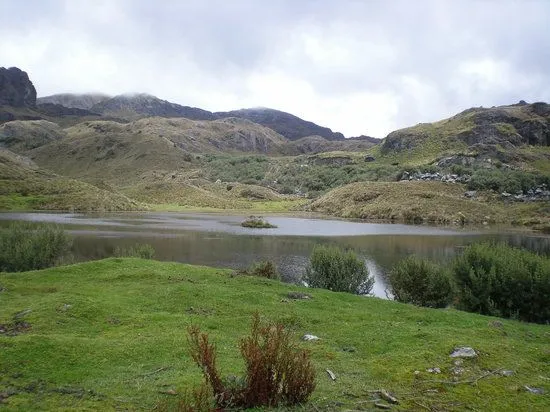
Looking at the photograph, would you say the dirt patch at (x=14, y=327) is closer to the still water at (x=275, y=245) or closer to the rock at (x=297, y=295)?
the rock at (x=297, y=295)

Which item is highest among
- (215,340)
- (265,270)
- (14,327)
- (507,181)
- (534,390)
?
(507,181)

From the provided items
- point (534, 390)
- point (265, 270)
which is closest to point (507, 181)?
point (265, 270)

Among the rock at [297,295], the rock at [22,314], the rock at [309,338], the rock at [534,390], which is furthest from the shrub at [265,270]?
the rock at [534,390]

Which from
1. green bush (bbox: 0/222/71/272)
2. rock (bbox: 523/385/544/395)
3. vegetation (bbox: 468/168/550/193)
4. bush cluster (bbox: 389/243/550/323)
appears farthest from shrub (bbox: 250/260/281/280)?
vegetation (bbox: 468/168/550/193)

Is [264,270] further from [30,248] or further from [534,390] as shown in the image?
[534,390]

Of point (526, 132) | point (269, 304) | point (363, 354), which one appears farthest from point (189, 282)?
point (526, 132)

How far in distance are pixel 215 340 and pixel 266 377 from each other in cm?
536

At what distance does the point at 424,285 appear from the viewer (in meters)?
25.5

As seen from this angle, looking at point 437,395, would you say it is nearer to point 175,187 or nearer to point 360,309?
point 360,309

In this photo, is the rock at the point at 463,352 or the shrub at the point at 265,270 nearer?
the rock at the point at 463,352

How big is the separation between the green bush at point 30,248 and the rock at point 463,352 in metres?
25.7

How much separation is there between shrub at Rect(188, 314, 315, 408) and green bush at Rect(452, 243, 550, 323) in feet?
55.1

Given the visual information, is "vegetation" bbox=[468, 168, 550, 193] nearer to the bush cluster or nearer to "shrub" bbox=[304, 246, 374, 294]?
"shrub" bbox=[304, 246, 374, 294]

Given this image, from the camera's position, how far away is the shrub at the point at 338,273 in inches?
1097
